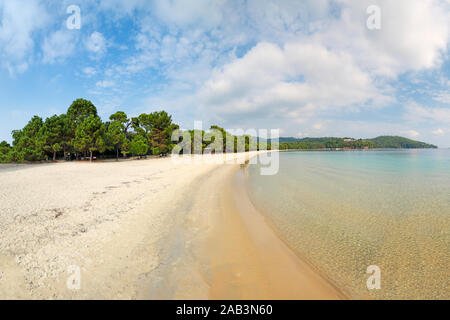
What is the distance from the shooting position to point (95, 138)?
31.4m

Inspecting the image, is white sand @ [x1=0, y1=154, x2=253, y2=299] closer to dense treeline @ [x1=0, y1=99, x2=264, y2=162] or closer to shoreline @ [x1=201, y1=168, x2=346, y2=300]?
shoreline @ [x1=201, y1=168, x2=346, y2=300]

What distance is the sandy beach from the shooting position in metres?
3.38

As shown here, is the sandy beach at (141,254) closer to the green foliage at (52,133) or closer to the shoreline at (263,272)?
the shoreline at (263,272)

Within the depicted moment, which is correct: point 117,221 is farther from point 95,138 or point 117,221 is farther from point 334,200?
point 95,138

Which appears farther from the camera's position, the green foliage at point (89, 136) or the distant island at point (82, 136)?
the green foliage at point (89, 136)

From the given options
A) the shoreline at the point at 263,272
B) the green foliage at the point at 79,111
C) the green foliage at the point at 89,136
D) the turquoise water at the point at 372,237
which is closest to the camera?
the shoreline at the point at 263,272

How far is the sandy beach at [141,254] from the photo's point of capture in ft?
11.1

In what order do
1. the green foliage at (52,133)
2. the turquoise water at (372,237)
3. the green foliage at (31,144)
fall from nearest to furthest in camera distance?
the turquoise water at (372,237) < the green foliage at (31,144) < the green foliage at (52,133)

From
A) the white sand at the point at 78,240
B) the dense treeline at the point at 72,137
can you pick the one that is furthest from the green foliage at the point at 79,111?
the white sand at the point at 78,240

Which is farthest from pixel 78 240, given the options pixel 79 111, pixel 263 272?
pixel 79 111

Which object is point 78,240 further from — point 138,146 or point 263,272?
point 138,146

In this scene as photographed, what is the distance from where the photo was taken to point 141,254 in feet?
14.8

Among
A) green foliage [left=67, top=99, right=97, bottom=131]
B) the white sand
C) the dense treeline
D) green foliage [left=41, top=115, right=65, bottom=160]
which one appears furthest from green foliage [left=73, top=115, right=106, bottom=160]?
the white sand

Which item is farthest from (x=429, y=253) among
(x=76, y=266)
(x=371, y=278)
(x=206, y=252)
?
(x=76, y=266)
